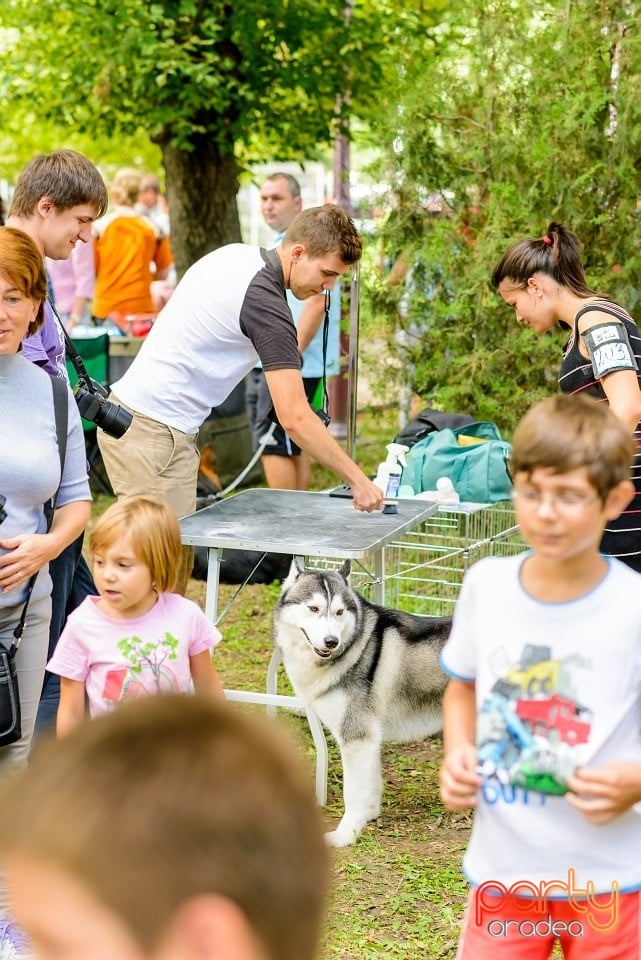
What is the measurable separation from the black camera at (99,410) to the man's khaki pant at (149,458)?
1.25ft

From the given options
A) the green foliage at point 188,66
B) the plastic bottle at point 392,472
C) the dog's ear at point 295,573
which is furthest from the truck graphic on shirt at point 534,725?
the green foliage at point 188,66

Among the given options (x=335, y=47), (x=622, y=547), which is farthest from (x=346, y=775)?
(x=335, y=47)

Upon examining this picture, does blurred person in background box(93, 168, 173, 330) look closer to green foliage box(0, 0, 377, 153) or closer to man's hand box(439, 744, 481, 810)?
green foliage box(0, 0, 377, 153)

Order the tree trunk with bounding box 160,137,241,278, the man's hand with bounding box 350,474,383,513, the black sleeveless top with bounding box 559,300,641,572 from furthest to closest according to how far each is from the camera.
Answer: the tree trunk with bounding box 160,137,241,278, the man's hand with bounding box 350,474,383,513, the black sleeveless top with bounding box 559,300,641,572

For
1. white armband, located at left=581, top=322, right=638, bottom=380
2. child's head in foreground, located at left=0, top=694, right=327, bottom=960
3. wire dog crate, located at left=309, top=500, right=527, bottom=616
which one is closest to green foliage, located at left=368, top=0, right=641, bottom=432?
wire dog crate, located at left=309, top=500, right=527, bottom=616

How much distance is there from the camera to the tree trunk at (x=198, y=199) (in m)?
10.3

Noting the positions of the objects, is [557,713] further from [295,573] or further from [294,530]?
[295,573]

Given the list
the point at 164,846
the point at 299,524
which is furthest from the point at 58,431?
the point at 164,846

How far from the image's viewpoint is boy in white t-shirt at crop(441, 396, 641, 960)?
6.18 ft

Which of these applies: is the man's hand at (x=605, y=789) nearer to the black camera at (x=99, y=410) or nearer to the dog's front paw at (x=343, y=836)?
the black camera at (x=99, y=410)

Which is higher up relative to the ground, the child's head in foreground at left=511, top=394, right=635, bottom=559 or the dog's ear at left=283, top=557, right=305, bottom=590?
the child's head in foreground at left=511, top=394, right=635, bottom=559

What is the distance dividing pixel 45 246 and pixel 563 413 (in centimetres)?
224

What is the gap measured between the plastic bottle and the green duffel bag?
14cm

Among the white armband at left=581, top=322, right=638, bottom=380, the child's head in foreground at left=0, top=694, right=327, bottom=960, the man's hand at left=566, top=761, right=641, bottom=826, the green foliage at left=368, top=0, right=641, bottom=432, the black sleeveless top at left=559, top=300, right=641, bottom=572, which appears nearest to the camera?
the child's head in foreground at left=0, top=694, right=327, bottom=960
